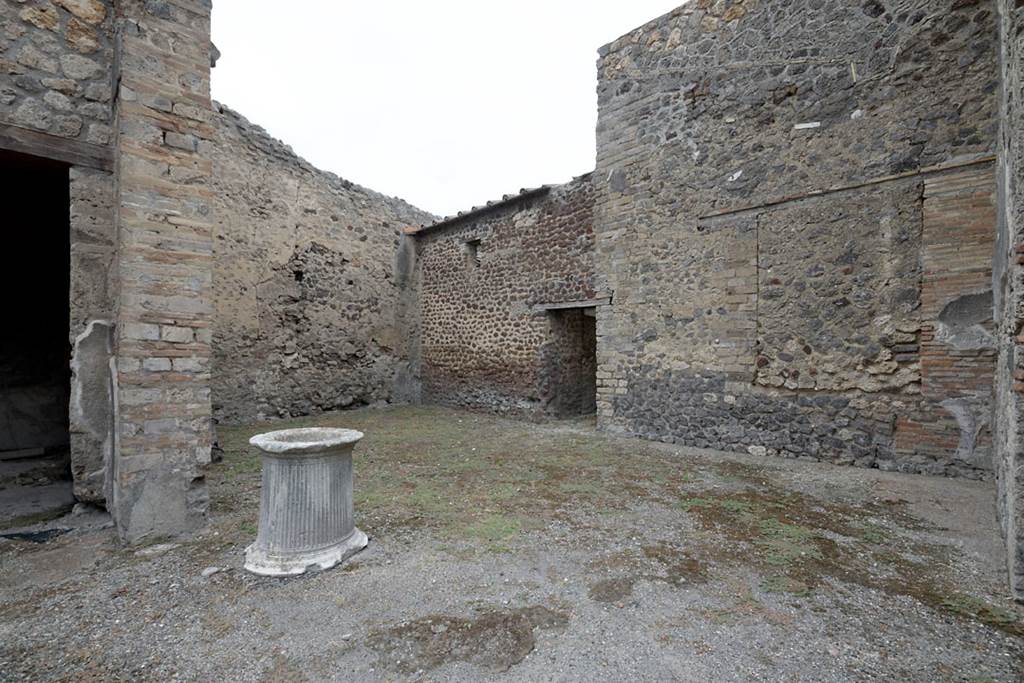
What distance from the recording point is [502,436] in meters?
7.60

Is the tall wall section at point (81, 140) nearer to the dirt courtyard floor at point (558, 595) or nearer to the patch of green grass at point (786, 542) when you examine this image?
the dirt courtyard floor at point (558, 595)

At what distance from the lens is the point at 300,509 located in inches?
120

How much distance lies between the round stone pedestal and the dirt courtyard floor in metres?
0.14

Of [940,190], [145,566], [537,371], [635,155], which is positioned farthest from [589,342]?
[145,566]

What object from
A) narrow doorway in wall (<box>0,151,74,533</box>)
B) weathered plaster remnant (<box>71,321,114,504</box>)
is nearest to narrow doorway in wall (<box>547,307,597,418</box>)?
weathered plaster remnant (<box>71,321,114,504</box>)

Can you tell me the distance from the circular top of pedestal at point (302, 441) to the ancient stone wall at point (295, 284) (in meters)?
6.15

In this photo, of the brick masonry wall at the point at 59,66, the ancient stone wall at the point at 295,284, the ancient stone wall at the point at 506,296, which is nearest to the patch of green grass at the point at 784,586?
the brick masonry wall at the point at 59,66

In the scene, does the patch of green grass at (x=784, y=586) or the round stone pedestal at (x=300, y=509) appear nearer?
the patch of green grass at (x=784, y=586)

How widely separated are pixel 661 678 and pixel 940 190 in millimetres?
5630

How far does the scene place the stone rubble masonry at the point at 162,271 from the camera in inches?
130

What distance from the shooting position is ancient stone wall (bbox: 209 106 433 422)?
8.53 metres

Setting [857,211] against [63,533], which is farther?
[857,211]

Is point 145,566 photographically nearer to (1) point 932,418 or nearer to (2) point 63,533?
(2) point 63,533

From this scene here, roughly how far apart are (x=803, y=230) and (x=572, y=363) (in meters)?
4.58
